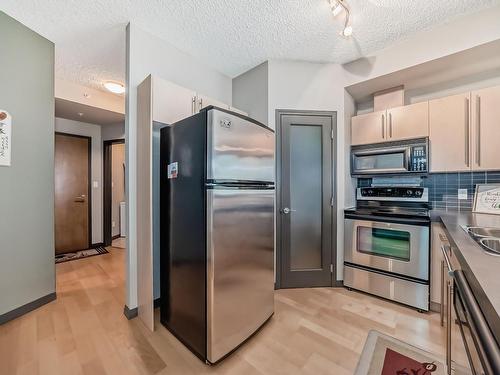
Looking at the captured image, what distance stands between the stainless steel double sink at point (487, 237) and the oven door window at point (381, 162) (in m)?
1.12

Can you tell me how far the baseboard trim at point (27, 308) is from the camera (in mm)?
1955

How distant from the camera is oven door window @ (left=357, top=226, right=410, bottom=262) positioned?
7.28 ft

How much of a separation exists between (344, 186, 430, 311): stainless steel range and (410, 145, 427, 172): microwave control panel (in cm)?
35

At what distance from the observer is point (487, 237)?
3.94 ft

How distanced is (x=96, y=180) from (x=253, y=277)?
12.9 feet

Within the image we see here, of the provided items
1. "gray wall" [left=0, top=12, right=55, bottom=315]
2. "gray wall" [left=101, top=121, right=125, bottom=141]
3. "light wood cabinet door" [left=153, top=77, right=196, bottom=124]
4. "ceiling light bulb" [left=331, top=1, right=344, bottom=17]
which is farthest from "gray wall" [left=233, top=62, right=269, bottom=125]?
"gray wall" [left=101, top=121, right=125, bottom=141]

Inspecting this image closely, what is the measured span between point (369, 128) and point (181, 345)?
2807 millimetres

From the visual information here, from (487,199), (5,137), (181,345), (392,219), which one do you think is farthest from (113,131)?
(487,199)

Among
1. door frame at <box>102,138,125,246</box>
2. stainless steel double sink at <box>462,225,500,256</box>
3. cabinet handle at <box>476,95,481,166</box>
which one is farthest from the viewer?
door frame at <box>102,138,125,246</box>

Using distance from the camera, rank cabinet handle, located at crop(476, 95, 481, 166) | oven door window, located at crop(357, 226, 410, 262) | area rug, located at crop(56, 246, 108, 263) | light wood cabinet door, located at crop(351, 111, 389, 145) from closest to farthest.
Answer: cabinet handle, located at crop(476, 95, 481, 166), oven door window, located at crop(357, 226, 410, 262), light wood cabinet door, located at crop(351, 111, 389, 145), area rug, located at crop(56, 246, 108, 263)

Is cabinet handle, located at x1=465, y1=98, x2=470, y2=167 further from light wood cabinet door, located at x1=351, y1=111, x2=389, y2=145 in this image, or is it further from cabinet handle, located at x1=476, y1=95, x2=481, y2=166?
light wood cabinet door, located at x1=351, y1=111, x2=389, y2=145

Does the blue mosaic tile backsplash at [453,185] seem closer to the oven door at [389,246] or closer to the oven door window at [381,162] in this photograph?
the oven door window at [381,162]

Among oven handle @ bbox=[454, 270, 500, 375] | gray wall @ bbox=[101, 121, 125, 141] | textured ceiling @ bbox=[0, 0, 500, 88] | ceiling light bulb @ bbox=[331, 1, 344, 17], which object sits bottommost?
oven handle @ bbox=[454, 270, 500, 375]

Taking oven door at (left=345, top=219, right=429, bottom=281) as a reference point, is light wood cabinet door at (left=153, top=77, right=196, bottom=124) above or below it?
above
